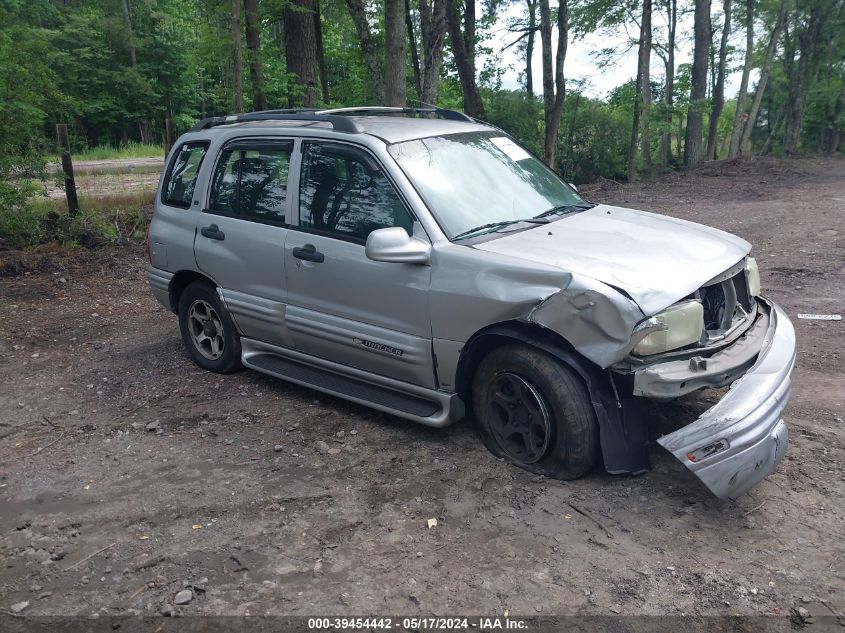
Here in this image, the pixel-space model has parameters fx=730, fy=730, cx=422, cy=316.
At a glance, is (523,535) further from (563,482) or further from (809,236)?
(809,236)

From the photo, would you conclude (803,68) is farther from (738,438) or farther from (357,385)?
(738,438)

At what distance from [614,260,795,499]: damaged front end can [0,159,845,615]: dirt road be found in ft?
1.17

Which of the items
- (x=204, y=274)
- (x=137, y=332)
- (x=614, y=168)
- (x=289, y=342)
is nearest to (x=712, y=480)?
(x=289, y=342)

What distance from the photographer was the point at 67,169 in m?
10.6

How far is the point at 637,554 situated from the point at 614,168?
65.5 ft

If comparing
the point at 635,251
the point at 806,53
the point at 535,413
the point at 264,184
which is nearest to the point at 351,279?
the point at 264,184

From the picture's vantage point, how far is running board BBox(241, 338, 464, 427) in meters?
4.30

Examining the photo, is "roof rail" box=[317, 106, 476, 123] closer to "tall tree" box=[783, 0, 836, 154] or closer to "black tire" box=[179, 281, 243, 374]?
"black tire" box=[179, 281, 243, 374]

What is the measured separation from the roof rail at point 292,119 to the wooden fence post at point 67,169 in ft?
18.3

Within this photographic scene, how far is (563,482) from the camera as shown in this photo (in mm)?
3943

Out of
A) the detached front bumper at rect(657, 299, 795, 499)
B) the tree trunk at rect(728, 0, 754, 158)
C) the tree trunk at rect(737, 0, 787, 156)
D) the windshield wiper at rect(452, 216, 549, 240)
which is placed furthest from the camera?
the tree trunk at rect(728, 0, 754, 158)

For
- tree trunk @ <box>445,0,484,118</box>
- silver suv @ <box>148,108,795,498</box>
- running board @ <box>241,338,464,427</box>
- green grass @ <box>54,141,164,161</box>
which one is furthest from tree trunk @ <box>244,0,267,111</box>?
green grass @ <box>54,141,164,161</box>

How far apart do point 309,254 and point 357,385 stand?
0.91m

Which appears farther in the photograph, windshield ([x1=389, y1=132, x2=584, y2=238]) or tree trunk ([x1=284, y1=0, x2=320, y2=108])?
tree trunk ([x1=284, y1=0, x2=320, y2=108])
